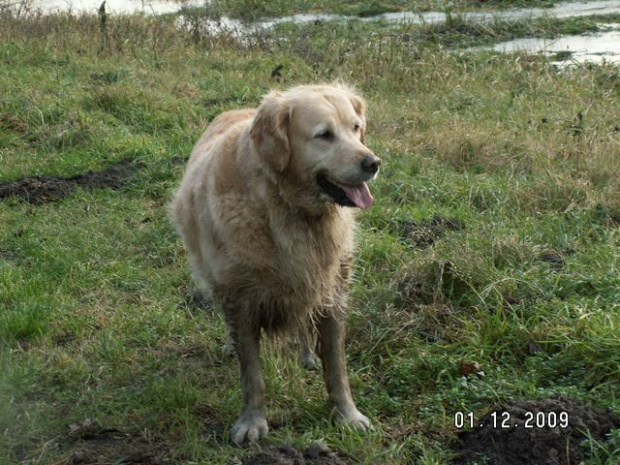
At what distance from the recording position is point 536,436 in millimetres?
4051

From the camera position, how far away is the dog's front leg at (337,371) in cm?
455

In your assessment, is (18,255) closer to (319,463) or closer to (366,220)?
(366,220)

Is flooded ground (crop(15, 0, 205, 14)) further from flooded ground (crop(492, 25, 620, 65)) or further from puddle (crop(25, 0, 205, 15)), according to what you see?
flooded ground (crop(492, 25, 620, 65))

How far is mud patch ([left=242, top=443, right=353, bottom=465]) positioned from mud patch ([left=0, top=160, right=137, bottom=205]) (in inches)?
169

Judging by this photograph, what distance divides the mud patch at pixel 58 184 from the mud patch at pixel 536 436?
4638 millimetres

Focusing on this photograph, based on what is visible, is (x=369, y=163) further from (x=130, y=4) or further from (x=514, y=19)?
(x=130, y=4)

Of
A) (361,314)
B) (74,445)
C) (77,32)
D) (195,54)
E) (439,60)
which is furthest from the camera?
(77,32)

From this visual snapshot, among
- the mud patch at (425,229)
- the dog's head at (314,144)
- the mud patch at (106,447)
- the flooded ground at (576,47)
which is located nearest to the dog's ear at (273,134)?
the dog's head at (314,144)

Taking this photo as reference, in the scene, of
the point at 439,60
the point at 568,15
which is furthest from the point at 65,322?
the point at 568,15

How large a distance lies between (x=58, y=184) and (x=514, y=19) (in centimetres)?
971

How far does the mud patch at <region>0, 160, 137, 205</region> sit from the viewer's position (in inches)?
309

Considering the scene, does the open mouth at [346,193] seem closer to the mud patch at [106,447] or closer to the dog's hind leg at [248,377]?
the dog's hind leg at [248,377]

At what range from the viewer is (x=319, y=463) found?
13.4ft

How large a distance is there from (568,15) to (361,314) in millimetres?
11921
